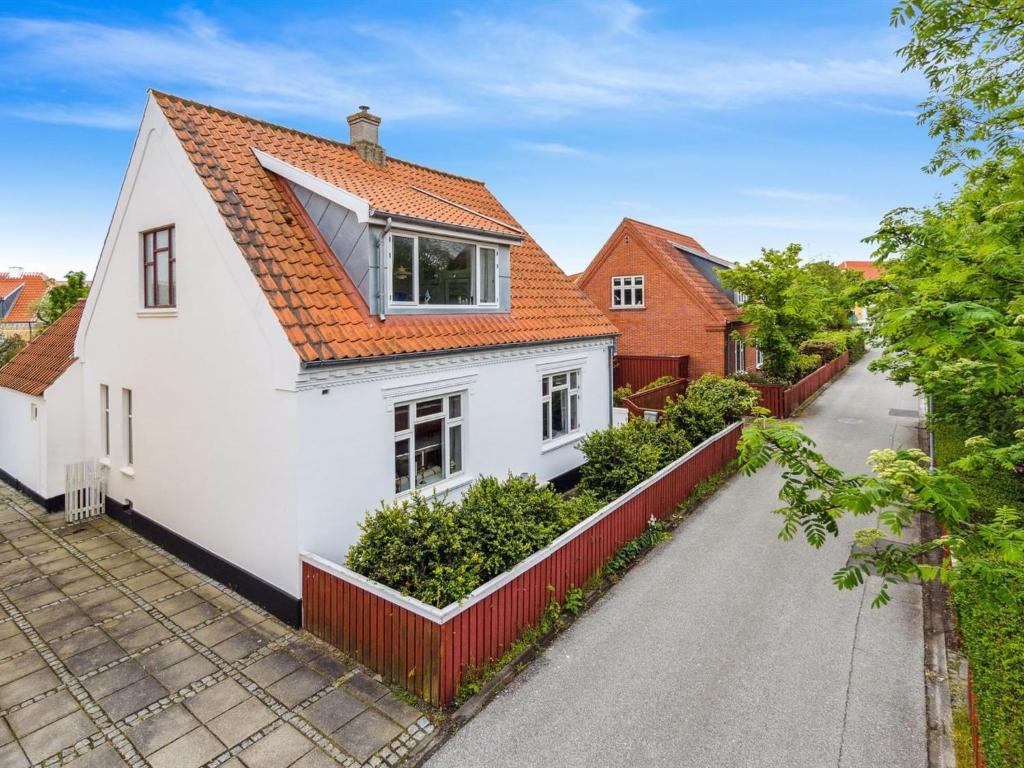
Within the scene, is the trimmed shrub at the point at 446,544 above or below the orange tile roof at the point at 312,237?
below

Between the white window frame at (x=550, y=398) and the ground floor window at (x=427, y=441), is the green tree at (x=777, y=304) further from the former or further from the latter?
the ground floor window at (x=427, y=441)

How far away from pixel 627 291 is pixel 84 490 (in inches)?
831

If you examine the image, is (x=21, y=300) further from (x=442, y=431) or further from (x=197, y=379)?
(x=442, y=431)

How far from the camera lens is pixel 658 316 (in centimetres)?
2450

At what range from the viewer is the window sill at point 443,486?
9141 mm

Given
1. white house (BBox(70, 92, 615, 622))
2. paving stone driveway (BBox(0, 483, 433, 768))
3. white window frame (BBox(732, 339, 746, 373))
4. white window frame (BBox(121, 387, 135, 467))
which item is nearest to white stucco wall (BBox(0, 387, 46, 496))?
white house (BBox(70, 92, 615, 622))

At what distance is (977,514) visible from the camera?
9852 mm

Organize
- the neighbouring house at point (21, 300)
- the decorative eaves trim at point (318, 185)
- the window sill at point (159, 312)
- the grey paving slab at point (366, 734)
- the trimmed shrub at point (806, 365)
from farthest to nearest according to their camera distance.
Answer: the neighbouring house at point (21, 300), the trimmed shrub at point (806, 365), the window sill at point (159, 312), the decorative eaves trim at point (318, 185), the grey paving slab at point (366, 734)

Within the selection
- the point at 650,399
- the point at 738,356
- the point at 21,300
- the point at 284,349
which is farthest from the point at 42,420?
the point at 21,300

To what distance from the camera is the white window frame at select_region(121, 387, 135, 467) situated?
11.0 metres

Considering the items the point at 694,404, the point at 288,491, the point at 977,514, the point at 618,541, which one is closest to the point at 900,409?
the point at 694,404

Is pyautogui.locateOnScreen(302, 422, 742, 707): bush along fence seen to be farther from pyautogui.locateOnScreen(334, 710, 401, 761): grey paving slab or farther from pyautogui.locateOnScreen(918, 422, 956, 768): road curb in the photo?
pyautogui.locateOnScreen(918, 422, 956, 768): road curb

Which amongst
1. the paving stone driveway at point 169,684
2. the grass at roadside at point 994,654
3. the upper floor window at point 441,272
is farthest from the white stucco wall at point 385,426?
the grass at roadside at point 994,654

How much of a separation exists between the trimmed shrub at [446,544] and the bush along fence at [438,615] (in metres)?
0.27
